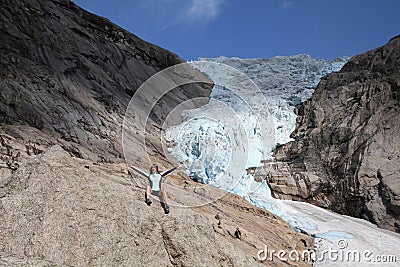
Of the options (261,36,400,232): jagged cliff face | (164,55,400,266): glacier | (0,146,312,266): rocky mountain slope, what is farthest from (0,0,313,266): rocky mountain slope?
(261,36,400,232): jagged cliff face

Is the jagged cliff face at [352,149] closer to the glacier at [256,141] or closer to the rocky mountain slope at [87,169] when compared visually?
the glacier at [256,141]

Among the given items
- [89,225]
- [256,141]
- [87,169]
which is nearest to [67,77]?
[256,141]

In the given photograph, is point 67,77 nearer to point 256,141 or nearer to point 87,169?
point 256,141

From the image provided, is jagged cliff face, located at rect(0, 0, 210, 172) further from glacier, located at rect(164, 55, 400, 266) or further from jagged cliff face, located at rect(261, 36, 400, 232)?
jagged cliff face, located at rect(261, 36, 400, 232)

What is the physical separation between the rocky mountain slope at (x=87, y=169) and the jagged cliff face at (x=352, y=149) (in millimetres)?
7601

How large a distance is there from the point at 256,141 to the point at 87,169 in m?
20.4

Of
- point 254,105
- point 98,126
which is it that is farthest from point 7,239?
point 254,105

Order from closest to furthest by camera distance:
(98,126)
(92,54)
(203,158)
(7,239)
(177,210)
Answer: (7,239), (177,210), (98,126), (203,158), (92,54)

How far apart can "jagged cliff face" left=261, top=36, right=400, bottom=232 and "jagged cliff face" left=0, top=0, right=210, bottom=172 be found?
9.01 m

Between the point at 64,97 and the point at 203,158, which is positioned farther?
the point at 203,158

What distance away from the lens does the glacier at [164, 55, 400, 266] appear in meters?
16.0

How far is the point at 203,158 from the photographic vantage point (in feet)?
68.7

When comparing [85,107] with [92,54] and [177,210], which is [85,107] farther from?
[177,210]

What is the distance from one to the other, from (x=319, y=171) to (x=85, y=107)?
13.4 metres
